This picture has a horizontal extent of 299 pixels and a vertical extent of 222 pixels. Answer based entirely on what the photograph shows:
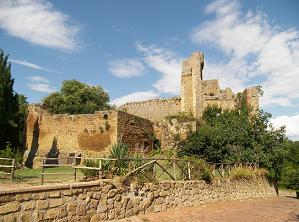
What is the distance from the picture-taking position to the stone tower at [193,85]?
30500mm

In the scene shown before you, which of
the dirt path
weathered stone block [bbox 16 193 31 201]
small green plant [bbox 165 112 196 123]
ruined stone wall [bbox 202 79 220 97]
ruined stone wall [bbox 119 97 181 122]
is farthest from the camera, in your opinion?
ruined stone wall [bbox 119 97 181 122]

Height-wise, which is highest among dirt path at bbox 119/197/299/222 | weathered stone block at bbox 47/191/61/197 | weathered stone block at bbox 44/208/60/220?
weathered stone block at bbox 47/191/61/197

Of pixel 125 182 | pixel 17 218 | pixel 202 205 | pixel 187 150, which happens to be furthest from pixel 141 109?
pixel 17 218

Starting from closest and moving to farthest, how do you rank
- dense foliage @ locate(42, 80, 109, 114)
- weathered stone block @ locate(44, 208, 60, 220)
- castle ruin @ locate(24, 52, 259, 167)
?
weathered stone block @ locate(44, 208, 60, 220), castle ruin @ locate(24, 52, 259, 167), dense foliage @ locate(42, 80, 109, 114)

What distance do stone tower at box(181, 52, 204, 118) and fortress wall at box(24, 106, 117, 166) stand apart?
10.2 metres

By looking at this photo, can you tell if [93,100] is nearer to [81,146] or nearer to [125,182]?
[81,146]

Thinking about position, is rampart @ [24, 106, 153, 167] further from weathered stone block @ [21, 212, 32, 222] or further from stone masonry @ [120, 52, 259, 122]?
weathered stone block @ [21, 212, 32, 222]

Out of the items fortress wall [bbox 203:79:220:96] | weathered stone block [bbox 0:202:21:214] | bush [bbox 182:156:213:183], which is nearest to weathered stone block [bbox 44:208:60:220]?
weathered stone block [bbox 0:202:21:214]

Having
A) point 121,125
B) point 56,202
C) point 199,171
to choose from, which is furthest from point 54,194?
point 121,125

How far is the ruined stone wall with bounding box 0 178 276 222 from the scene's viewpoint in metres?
7.22

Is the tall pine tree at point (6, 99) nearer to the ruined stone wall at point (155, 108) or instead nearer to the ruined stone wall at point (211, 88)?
the ruined stone wall at point (155, 108)

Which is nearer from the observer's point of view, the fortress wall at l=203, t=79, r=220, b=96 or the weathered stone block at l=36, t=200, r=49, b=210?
the weathered stone block at l=36, t=200, r=49, b=210

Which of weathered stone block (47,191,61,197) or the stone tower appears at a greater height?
the stone tower

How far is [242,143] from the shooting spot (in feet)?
76.4
